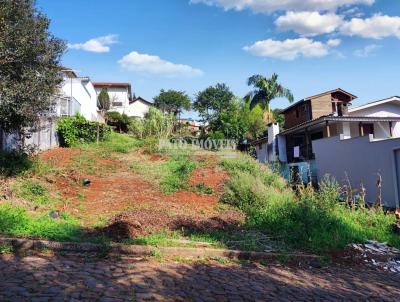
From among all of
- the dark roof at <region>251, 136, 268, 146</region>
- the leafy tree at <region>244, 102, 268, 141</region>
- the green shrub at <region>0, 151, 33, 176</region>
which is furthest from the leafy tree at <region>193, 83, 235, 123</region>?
the green shrub at <region>0, 151, 33, 176</region>

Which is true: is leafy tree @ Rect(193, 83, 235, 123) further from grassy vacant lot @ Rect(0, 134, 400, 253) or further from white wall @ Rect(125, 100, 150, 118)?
grassy vacant lot @ Rect(0, 134, 400, 253)

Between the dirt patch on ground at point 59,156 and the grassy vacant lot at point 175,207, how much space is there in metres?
0.04

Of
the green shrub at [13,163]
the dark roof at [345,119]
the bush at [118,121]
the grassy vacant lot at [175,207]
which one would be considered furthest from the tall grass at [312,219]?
the bush at [118,121]

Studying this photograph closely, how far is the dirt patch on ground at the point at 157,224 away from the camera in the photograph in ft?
23.3

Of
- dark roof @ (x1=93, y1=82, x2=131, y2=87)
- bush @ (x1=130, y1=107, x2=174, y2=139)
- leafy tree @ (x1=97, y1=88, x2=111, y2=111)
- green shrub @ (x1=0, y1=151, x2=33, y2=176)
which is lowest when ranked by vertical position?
green shrub @ (x1=0, y1=151, x2=33, y2=176)

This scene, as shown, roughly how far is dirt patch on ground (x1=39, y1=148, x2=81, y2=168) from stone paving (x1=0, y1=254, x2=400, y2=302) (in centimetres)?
941

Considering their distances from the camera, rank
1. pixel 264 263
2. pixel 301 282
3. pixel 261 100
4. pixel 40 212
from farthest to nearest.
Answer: pixel 261 100, pixel 40 212, pixel 264 263, pixel 301 282

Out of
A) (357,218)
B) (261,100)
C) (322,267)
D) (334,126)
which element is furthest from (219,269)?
(261,100)

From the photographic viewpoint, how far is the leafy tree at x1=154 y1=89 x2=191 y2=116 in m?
54.7

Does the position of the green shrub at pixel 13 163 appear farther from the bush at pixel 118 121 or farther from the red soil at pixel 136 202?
the bush at pixel 118 121

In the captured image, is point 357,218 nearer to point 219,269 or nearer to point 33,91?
point 219,269

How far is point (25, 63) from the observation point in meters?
10.1

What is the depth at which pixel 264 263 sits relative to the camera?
646 centimetres

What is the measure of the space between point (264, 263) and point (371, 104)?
2224cm
